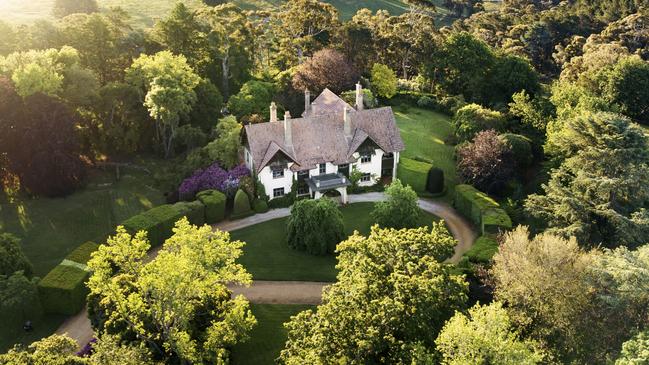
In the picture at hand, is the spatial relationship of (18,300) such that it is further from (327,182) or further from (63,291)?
(327,182)

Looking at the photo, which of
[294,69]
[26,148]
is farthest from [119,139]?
[294,69]

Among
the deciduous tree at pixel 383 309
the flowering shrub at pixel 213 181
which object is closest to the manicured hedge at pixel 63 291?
the flowering shrub at pixel 213 181

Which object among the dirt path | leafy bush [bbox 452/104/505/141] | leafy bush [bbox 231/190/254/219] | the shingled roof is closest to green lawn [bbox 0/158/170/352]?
the dirt path

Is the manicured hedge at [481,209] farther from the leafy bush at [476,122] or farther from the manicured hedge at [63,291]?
the manicured hedge at [63,291]

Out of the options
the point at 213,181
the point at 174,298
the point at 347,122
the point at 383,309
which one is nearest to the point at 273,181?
the point at 213,181

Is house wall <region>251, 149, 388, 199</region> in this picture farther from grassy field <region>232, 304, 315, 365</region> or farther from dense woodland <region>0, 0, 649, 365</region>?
grassy field <region>232, 304, 315, 365</region>

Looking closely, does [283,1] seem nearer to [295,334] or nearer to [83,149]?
[83,149]
